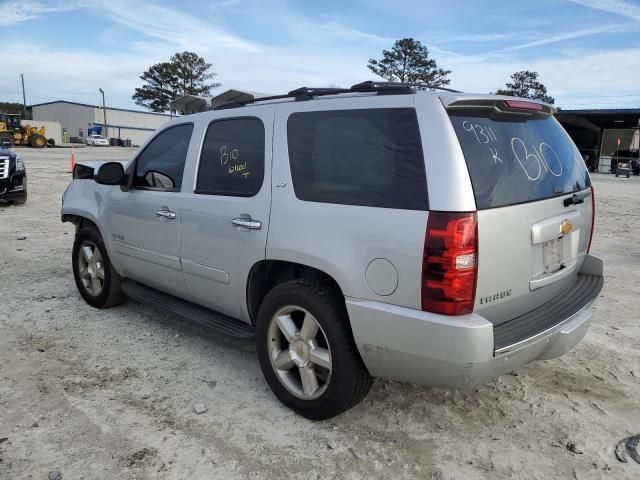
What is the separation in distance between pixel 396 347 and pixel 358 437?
686 millimetres

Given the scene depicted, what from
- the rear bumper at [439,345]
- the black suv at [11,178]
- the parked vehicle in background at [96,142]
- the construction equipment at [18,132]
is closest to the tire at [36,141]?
the construction equipment at [18,132]

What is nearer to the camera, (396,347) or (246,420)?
(396,347)

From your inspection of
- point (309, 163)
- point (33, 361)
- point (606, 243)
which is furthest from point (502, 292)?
point (606, 243)

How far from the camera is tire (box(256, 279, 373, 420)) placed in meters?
2.66

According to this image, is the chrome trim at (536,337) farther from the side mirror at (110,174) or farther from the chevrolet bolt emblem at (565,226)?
the side mirror at (110,174)

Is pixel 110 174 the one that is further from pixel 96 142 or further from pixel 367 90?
pixel 96 142

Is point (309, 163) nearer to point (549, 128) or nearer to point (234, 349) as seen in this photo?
point (549, 128)

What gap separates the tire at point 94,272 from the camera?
4562 mm

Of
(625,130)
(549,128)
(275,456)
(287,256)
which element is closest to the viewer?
(275,456)

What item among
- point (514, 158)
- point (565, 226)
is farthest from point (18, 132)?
point (565, 226)

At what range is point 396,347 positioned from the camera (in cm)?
244

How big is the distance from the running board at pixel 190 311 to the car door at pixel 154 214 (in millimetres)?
81

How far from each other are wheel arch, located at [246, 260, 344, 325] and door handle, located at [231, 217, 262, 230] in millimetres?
216

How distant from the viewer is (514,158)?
264 cm
